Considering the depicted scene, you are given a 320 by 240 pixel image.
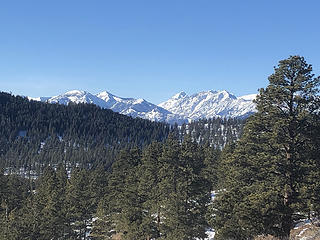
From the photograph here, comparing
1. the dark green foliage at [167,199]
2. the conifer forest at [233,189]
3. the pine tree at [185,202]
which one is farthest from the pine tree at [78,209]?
the pine tree at [185,202]

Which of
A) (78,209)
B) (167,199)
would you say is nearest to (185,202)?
(167,199)

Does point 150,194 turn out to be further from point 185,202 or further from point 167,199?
point 185,202

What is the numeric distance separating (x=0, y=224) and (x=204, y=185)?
28168 mm

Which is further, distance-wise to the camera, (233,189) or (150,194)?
(150,194)

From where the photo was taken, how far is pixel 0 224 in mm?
42719

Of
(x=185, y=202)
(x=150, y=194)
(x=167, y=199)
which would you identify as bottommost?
(x=150, y=194)

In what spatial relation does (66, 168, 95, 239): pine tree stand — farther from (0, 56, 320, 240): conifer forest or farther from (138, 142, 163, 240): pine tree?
(138, 142, 163, 240): pine tree

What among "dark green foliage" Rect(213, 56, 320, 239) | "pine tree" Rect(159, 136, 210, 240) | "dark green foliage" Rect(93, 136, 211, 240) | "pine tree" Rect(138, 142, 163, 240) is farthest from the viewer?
"pine tree" Rect(138, 142, 163, 240)

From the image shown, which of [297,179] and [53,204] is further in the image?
[53,204]

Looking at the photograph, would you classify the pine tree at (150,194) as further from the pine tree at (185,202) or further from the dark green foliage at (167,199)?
the pine tree at (185,202)

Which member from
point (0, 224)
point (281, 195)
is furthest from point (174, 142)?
point (0, 224)

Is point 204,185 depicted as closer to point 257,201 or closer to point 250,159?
point 250,159

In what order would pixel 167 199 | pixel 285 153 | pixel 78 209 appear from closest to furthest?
pixel 285 153 → pixel 167 199 → pixel 78 209

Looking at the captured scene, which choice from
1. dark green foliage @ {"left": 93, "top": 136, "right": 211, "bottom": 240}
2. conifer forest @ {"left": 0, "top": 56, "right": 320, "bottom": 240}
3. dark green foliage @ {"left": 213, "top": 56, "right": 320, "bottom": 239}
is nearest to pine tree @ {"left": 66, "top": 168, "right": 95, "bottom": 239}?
conifer forest @ {"left": 0, "top": 56, "right": 320, "bottom": 240}
